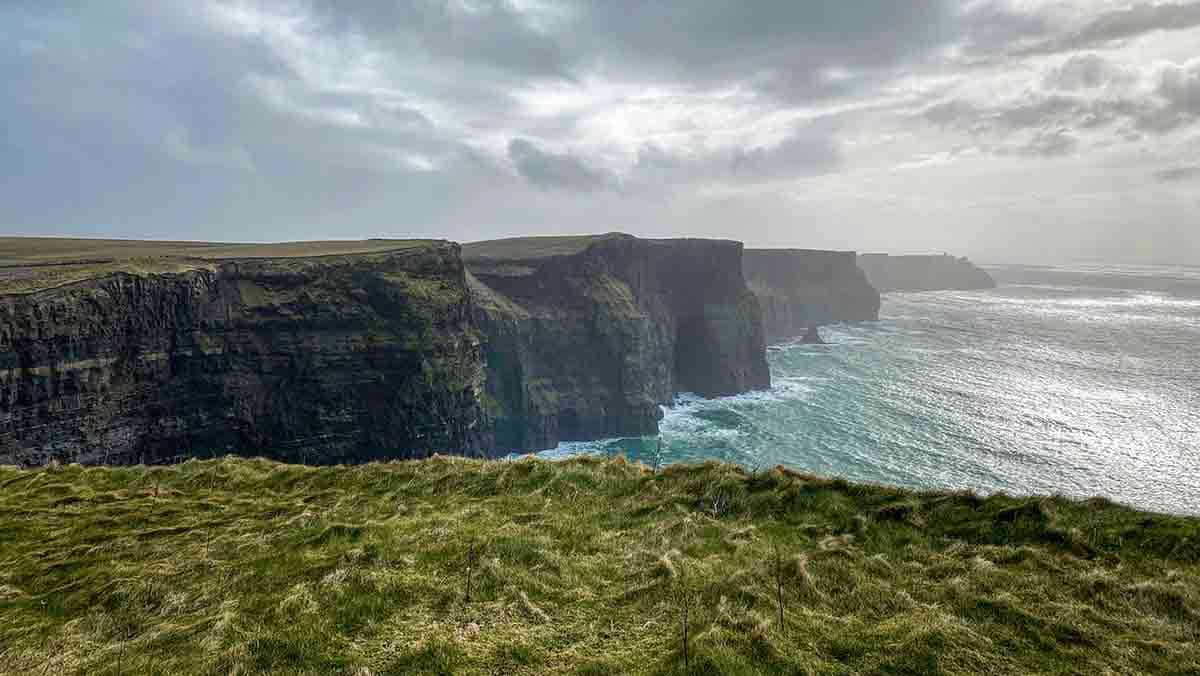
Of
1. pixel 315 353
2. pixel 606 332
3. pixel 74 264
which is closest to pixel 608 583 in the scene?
pixel 315 353

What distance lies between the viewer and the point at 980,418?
79.8m

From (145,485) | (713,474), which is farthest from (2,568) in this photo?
(713,474)

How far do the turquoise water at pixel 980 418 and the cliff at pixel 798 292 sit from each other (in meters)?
26.0

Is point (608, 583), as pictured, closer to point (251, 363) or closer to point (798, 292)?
point (251, 363)

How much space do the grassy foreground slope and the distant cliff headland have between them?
110 feet

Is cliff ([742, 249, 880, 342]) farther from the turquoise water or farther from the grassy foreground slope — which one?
the grassy foreground slope

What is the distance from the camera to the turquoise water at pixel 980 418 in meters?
59.1

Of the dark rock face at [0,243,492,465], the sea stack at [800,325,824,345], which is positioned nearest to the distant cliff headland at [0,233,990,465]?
the dark rock face at [0,243,492,465]

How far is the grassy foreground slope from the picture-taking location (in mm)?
7969

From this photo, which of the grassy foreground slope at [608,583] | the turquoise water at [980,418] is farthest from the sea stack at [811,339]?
the grassy foreground slope at [608,583]

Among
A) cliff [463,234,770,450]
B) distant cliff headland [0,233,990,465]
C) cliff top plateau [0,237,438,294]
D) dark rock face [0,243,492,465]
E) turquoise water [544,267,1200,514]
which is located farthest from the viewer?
cliff [463,234,770,450]

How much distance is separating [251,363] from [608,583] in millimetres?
55506

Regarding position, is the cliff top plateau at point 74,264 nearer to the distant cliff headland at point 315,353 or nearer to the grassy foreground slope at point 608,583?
the distant cliff headland at point 315,353

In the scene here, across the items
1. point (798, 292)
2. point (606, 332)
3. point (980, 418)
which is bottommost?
point (980, 418)
